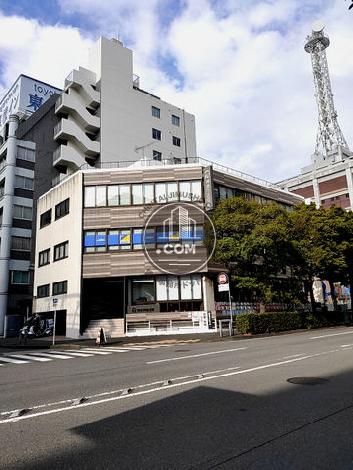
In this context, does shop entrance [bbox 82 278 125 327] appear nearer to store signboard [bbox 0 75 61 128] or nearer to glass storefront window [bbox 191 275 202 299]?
glass storefront window [bbox 191 275 202 299]

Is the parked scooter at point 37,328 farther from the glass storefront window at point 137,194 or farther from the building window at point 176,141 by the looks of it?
the building window at point 176,141

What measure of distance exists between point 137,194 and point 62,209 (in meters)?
7.45

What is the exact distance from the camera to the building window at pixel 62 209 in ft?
110

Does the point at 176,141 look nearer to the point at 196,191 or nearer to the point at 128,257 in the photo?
the point at 196,191

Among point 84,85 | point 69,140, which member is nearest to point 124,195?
point 69,140

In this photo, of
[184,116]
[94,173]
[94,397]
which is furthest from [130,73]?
[94,397]

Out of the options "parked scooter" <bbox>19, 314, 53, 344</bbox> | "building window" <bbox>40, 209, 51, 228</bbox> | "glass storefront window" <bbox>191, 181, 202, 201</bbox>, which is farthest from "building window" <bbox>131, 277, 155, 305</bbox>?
"building window" <bbox>40, 209, 51, 228</bbox>

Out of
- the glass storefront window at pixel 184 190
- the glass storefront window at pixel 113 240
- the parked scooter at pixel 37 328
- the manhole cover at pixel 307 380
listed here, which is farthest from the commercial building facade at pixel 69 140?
the manhole cover at pixel 307 380

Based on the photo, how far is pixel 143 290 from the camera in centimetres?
3052

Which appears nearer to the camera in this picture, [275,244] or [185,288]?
[275,244]

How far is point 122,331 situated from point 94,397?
2234 centimetres

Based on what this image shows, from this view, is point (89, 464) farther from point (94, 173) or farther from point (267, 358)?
point (94, 173)

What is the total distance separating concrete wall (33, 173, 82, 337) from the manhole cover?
75.4 ft

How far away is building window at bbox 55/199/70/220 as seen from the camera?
33594mm
